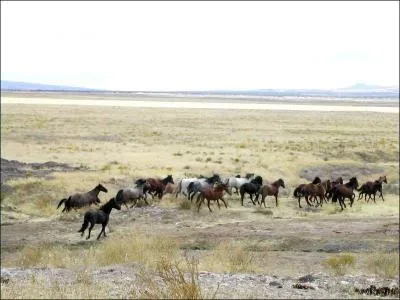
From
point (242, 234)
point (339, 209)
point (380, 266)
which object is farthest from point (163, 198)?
point (380, 266)

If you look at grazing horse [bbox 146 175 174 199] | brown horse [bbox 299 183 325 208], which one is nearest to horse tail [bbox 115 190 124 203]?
grazing horse [bbox 146 175 174 199]

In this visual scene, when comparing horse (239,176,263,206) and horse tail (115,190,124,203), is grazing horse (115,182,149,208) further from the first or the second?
horse (239,176,263,206)

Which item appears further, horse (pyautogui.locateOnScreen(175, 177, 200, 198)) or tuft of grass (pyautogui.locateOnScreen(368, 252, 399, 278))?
horse (pyautogui.locateOnScreen(175, 177, 200, 198))

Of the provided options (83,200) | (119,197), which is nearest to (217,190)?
(119,197)

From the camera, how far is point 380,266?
13.5m

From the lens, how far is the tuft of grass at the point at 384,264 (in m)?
13.0

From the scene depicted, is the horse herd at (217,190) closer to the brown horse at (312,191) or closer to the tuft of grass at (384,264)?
A: the brown horse at (312,191)

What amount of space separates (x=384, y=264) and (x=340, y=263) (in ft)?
3.19

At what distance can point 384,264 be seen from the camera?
13.6 m

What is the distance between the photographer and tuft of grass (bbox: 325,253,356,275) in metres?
13.3

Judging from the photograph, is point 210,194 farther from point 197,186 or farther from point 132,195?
point 132,195

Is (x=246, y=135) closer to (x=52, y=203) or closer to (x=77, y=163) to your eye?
(x=77, y=163)

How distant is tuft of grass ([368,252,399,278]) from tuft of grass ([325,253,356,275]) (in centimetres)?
43

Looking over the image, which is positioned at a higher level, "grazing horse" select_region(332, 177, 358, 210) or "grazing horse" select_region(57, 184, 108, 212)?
"grazing horse" select_region(57, 184, 108, 212)
